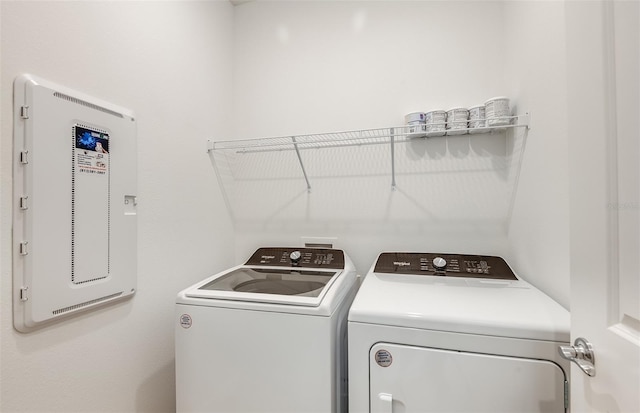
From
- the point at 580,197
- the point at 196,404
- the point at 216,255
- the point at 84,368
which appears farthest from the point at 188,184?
the point at 580,197

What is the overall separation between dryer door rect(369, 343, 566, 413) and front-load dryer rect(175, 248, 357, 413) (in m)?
0.23

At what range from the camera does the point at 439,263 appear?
1620 millimetres

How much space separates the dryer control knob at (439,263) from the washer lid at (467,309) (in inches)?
6.3

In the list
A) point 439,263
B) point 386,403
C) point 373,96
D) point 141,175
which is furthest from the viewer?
point 373,96

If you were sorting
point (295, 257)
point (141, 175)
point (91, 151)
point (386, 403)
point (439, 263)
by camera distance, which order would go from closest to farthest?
point (386, 403) < point (91, 151) < point (141, 175) < point (439, 263) < point (295, 257)

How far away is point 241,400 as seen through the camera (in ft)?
4.16

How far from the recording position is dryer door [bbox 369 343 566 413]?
95cm

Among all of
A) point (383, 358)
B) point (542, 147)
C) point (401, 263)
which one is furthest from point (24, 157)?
point (542, 147)

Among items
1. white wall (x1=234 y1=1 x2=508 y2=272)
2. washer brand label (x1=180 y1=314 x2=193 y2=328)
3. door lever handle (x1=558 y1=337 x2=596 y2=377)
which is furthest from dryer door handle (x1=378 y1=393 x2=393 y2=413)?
white wall (x1=234 y1=1 x2=508 y2=272)

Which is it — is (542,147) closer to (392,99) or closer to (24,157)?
(392,99)

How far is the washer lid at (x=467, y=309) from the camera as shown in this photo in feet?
3.25

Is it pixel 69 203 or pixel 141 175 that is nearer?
pixel 69 203

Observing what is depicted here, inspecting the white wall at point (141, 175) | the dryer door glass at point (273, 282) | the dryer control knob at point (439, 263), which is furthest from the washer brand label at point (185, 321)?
the dryer control knob at point (439, 263)

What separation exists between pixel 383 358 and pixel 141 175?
141 centimetres
